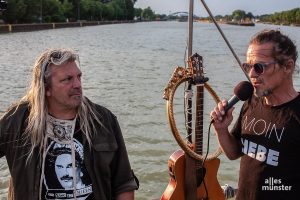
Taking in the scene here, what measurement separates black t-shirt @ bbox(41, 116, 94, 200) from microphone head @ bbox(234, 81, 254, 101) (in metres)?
1.05

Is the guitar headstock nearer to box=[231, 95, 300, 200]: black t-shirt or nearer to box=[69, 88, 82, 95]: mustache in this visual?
box=[231, 95, 300, 200]: black t-shirt

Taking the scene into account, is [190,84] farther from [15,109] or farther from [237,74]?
[237,74]

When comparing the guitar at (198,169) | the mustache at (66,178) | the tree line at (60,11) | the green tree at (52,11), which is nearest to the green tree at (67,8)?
the tree line at (60,11)

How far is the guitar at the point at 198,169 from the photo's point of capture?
4398 mm

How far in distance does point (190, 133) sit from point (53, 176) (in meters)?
1.90

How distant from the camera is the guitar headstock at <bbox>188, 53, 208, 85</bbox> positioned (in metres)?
4.37

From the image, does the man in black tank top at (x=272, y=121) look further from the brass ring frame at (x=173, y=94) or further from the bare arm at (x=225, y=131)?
the brass ring frame at (x=173, y=94)

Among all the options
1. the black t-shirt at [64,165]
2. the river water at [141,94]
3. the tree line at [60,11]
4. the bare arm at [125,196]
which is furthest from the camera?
the tree line at [60,11]

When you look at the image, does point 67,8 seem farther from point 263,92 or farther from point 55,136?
point 263,92

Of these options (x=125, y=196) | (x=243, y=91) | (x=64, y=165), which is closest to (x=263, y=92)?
(x=243, y=91)

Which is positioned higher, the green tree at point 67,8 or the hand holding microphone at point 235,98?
the green tree at point 67,8

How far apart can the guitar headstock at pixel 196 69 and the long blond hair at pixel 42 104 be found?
1342mm

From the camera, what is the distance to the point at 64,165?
3.18m

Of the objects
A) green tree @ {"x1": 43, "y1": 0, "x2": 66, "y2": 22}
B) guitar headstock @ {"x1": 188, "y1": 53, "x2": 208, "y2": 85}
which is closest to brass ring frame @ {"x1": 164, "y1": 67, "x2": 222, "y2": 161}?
guitar headstock @ {"x1": 188, "y1": 53, "x2": 208, "y2": 85}
